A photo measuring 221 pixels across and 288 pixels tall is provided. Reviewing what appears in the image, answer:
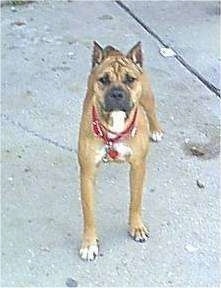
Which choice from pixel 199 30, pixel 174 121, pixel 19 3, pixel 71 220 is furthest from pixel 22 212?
pixel 19 3

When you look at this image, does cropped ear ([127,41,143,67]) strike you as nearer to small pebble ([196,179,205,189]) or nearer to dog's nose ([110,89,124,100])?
dog's nose ([110,89,124,100])

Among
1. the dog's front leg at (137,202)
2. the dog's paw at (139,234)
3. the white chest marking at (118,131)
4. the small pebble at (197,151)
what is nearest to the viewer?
the white chest marking at (118,131)

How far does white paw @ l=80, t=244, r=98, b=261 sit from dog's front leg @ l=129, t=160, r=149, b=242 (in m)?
0.22

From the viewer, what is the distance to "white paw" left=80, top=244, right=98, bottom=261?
4.02 meters

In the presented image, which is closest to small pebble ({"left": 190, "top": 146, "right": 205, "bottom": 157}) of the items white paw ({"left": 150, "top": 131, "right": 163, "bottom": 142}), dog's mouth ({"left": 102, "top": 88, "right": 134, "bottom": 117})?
white paw ({"left": 150, "top": 131, "right": 163, "bottom": 142})

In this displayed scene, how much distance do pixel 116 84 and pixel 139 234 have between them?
0.79 m

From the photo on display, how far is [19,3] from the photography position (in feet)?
24.0

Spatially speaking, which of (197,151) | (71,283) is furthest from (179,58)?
(71,283)

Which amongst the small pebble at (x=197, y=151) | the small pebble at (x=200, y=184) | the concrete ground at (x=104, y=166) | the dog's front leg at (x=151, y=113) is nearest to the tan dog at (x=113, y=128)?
the concrete ground at (x=104, y=166)

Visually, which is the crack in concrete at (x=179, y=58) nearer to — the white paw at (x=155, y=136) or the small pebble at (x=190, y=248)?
the white paw at (x=155, y=136)

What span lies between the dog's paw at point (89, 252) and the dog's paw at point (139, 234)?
0.68 ft

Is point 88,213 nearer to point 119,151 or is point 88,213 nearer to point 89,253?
point 89,253

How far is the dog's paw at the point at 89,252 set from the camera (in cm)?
402

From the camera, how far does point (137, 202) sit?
162 inches
